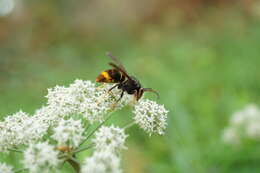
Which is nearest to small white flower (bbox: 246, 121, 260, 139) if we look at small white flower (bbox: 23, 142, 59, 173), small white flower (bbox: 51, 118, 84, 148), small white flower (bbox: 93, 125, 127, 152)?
small white flower (bbox: 93, 125, 127, 152)

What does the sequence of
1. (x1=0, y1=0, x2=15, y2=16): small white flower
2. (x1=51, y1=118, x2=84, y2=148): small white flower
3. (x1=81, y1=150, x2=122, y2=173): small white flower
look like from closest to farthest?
(x1=81, y1=150, x2=122, y2=173): small white flower → (x1=51, y1=118, x2=84, y2=148): small white flower → (x1=0, y1=0, x2=15, y2=16): small white flower

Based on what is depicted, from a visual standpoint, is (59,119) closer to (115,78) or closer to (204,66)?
(115,78)

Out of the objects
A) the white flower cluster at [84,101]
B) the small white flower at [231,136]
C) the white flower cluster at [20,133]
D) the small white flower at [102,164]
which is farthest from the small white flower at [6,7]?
the small white flower at [102,164]

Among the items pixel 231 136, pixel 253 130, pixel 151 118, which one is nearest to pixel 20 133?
pixel 151 118

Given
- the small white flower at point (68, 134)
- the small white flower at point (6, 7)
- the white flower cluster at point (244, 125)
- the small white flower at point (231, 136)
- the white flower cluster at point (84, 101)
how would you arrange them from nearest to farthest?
the small white flower at point (68, 134)
the white flower cluster at point (84, 101)
the small white flower at point (231, 136)
the white flower cluster at point (244, 125)
the small white flower at point (6, 7)

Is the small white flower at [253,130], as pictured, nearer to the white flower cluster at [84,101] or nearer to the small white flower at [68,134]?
the white flower cluster at [84,101]

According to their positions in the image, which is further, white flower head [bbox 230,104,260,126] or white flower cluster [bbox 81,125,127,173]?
white flower head [bbox 230,104,260,126]

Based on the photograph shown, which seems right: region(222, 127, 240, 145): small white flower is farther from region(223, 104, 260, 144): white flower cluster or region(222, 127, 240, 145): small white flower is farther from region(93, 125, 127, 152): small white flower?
region(93, 125, 127, 152): small white flower

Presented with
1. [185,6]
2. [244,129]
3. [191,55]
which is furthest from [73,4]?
[244,129]
